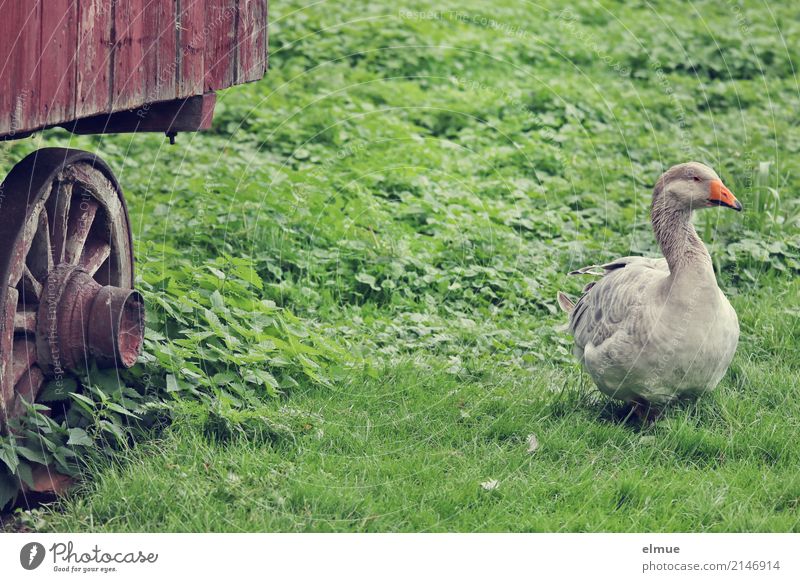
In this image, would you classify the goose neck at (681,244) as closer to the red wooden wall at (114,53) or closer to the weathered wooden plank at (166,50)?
the red wooden wall at (114,53)

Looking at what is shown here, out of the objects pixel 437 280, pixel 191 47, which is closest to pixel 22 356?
pixel 191 47

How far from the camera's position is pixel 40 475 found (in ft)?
15.6

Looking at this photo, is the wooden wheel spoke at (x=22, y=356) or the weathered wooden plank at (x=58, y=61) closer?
the weathered wooden plank at (x=58, y=61)

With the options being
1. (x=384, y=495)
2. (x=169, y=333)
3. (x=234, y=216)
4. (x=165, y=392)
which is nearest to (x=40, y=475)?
(x=165, y=392)

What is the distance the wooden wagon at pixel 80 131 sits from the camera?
4.13 metres

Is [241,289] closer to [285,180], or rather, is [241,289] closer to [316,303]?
[316,303]

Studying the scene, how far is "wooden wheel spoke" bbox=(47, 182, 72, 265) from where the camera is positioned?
4957 mm

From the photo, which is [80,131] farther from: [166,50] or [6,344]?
[6,344]

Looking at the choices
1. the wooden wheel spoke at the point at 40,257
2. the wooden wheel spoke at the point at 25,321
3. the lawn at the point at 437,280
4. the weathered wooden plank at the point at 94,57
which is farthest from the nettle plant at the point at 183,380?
the weathered wooden plank at the point at 94,57

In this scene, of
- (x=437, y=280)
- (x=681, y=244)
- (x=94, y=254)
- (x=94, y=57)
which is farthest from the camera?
(x=437, y=280)

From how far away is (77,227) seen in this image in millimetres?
5184

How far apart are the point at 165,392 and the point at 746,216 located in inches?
197

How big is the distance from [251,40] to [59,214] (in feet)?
6.04

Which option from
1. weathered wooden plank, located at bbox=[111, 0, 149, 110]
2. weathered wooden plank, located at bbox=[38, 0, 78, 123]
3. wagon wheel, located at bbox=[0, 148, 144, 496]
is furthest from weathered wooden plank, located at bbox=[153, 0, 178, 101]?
weathered wooden plank, located at bbox=[38, 0, 78, 123]
